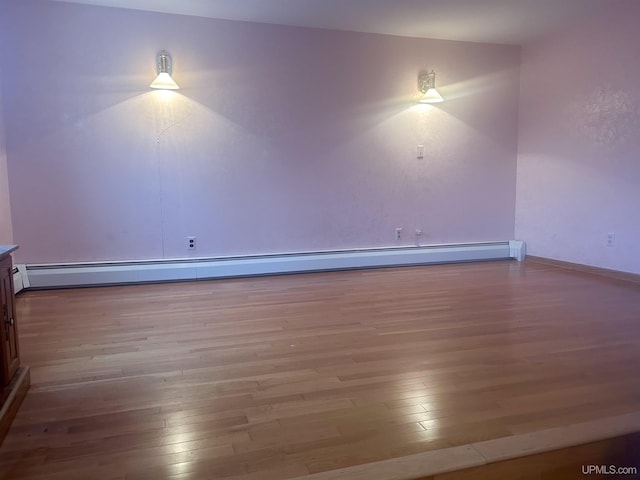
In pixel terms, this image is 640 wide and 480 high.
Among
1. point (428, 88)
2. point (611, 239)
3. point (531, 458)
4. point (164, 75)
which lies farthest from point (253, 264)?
point (611, 239)

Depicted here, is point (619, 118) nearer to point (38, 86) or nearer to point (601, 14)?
point (601, 14)

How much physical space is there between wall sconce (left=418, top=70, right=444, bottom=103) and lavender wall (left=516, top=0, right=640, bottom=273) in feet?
4.09

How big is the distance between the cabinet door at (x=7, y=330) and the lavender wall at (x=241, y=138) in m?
2.29

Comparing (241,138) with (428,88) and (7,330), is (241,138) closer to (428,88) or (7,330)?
(428,88)

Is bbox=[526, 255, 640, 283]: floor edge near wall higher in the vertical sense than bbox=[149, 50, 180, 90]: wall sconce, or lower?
lower

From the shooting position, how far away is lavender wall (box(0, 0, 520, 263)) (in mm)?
4016

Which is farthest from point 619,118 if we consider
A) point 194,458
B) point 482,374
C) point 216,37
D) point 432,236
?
point 194,458

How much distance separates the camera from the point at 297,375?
2.24m

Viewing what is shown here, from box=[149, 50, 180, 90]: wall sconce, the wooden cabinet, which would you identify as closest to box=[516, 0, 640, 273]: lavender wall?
box=[149, 50, 180, 90]: wall sconce

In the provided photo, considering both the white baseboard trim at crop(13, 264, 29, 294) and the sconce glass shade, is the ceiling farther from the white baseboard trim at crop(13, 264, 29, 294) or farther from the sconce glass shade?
the white baseboard trim at crop(13, 264, 29, 294)

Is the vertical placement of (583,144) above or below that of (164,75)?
below

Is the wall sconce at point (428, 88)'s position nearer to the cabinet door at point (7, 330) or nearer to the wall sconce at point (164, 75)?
the wall sconce at point (164, 75)

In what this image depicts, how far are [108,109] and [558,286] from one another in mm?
4477

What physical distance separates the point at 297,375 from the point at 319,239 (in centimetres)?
272
